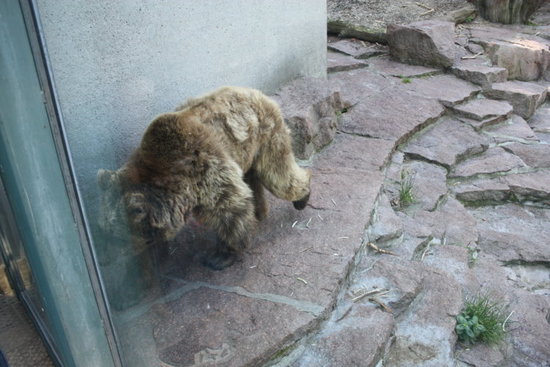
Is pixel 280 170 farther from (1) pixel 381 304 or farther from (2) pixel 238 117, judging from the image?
(1) pixel 381 304

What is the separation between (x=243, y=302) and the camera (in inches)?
118

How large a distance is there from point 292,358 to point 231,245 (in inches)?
30.4

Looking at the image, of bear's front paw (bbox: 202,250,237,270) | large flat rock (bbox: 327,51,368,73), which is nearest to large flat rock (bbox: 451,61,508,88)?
large flat rock (bbox: 327,51,368,73)

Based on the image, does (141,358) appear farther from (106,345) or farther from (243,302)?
(243,302)

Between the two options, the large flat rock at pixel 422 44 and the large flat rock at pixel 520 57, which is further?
the large flat rock at pixel 520 57

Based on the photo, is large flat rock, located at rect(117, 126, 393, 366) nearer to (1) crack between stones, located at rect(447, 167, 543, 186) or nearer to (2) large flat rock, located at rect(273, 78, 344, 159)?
(2) large flat rock, located at rect(273, 78, 344, 159)

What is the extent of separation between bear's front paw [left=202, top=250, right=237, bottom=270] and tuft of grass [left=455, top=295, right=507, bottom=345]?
1.47 m

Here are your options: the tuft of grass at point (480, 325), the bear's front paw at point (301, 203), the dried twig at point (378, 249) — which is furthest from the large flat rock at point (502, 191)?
the bear's front paw at point (301, 203)

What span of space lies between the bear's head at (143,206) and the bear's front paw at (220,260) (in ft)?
1.21

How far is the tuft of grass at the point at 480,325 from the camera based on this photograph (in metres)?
3.29

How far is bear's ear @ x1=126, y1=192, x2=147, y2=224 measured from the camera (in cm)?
271

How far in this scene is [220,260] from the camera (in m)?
3.27

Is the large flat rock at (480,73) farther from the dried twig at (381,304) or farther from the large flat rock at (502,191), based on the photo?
the dried twig at (381,304)

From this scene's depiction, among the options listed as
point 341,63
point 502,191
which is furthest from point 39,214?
point 341,63
